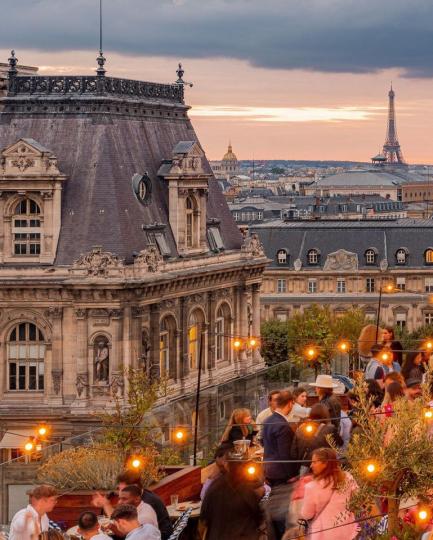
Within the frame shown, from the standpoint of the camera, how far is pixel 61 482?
32156mm

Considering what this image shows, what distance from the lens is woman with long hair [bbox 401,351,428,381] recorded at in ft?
117

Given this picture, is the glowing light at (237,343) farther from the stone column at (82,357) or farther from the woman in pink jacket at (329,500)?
the woman in pink jacket at (329,500)

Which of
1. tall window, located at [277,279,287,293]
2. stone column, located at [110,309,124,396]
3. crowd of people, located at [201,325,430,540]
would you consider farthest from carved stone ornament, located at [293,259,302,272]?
crowd of people, located at [201,325,430,540]

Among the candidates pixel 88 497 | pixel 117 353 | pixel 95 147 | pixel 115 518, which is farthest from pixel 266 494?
pixel 95 147

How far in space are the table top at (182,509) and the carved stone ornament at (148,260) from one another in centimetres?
2962

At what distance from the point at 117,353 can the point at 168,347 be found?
378cm

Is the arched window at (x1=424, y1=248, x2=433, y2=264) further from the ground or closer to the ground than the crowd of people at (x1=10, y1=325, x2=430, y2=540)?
closer to the ground

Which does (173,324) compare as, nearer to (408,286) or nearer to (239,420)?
(239,420)

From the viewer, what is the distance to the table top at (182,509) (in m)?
29.2

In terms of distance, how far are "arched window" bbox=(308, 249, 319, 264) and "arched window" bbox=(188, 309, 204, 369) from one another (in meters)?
59.7

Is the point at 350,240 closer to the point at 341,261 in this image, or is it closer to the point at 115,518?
the point at 341,261

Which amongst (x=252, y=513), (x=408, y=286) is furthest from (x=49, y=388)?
(x=408, y=286)

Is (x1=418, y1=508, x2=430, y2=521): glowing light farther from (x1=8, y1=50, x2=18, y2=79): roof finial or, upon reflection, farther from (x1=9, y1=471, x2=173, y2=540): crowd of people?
(x1=8, y1=50, x2=18, y2=79): roof finial

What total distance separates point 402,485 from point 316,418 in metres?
2.60
